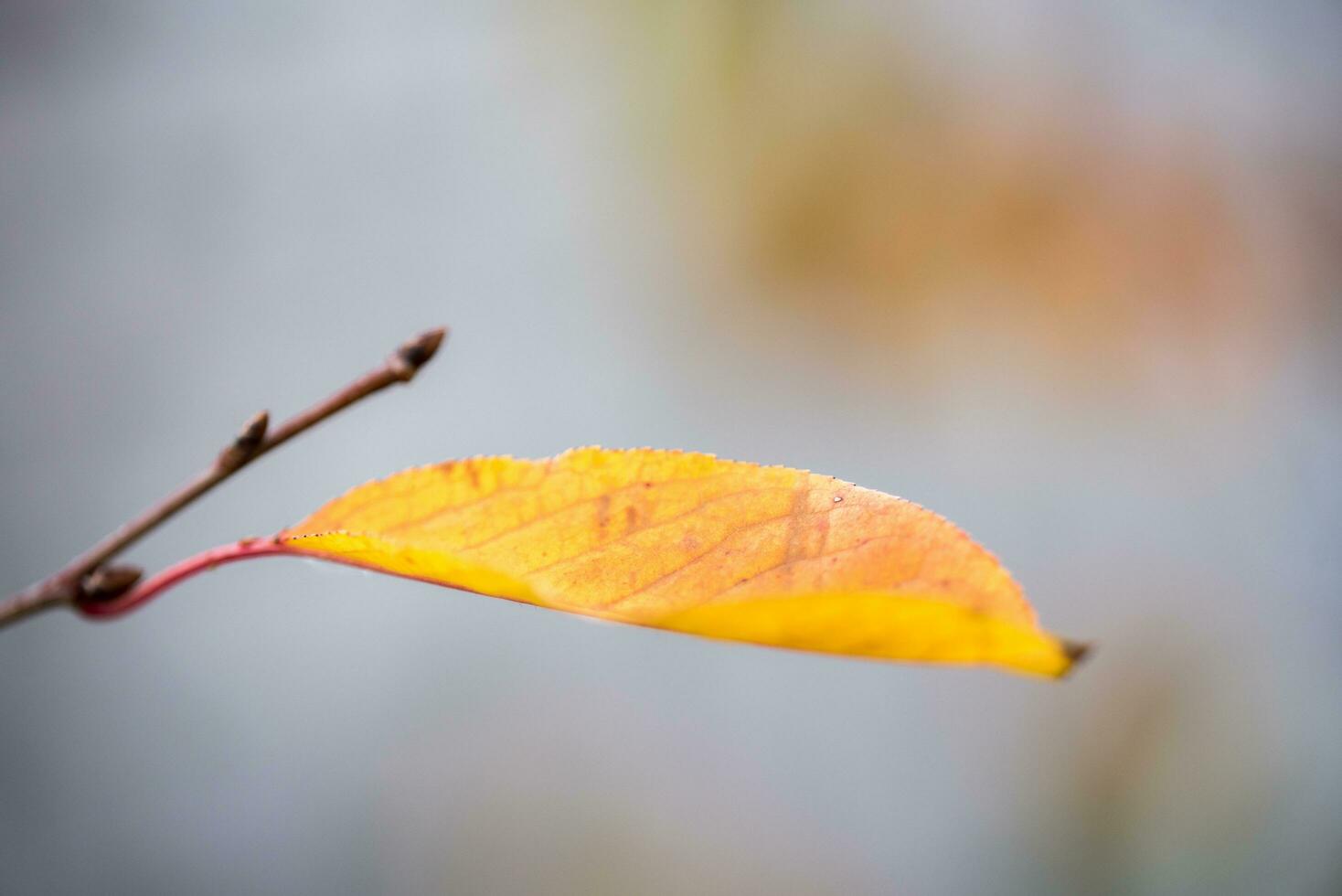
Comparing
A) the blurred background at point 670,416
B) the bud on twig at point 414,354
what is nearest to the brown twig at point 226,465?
the bud on twig at point 414,354

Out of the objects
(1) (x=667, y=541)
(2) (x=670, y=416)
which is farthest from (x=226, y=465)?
(2) (x=670, y=416)

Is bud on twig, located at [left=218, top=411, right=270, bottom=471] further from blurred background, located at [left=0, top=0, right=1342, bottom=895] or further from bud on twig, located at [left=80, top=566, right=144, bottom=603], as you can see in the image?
blurred background, located at [left=0, top=0, right=1342, bottom=895]

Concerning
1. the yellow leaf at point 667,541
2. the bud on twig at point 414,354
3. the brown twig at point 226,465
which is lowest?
the yellow leaf at point 667,541

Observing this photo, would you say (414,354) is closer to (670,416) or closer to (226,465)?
(226,465)

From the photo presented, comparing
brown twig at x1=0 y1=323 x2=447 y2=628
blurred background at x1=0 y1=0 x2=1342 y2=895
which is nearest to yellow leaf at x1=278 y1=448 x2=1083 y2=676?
brown twig at x1=0 y1=323 x2=447 y2=628

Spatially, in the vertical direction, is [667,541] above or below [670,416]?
below

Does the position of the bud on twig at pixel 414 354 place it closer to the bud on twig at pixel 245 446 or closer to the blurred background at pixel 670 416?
the bud on twig at pixel 245 446

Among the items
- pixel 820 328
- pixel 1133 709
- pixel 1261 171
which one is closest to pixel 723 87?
pixel 820 328
